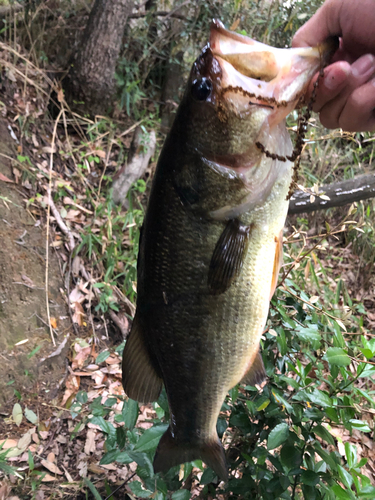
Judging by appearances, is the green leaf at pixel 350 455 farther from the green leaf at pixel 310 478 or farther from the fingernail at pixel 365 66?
the fingernail at pixel 365 66

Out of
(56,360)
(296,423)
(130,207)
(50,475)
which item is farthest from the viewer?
(130,207)

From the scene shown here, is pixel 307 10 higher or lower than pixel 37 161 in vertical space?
higher

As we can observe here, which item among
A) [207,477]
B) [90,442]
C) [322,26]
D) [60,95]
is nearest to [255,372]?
[207,477]

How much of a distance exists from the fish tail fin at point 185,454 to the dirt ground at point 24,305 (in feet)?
5.84

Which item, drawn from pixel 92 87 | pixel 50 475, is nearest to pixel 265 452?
pixel 50 475

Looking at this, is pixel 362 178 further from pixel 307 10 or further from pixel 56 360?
pixel 56 360

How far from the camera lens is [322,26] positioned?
4.55ft

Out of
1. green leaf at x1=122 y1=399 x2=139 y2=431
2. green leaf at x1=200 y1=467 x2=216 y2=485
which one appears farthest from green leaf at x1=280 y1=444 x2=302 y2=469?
green leaf at x1=122 y1=399 x2=139 y2=431

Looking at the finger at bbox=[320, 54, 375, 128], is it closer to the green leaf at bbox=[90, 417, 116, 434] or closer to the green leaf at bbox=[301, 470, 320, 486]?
the green leaf at bbox=[301, 470, 320, 486]

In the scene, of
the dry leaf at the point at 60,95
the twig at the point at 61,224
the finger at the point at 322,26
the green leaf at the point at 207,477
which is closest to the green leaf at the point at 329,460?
the green leaf at the point at 207,477

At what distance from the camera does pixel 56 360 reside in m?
2.90

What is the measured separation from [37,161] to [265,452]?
3.66m

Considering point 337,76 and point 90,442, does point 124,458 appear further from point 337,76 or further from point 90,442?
point 337,76

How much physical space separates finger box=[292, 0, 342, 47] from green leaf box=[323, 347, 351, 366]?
3.88 ft
